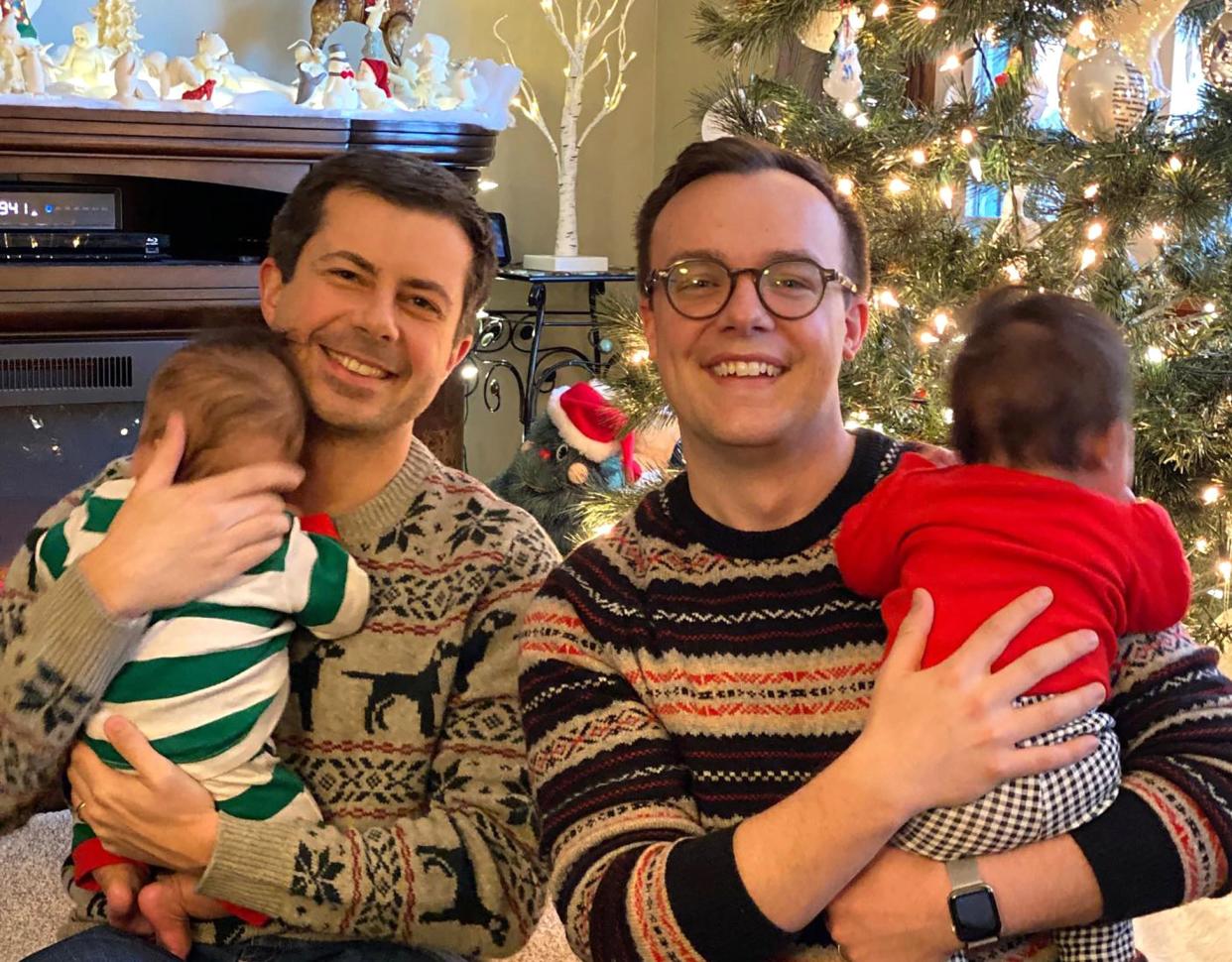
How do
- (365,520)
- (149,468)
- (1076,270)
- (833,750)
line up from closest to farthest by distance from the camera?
(833,750), (149,468), (365,520), (1076,270)

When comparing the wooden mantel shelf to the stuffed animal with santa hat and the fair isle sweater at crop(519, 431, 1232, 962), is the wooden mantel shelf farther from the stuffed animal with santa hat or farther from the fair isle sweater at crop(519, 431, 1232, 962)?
the fair isle sweater at crop(519, 431, 1232, 962)

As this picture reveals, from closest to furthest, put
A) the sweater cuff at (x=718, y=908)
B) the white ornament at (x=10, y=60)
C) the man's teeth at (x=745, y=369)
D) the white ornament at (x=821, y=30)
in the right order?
1. the sweater cuff at (x=718, y=908)
2. the man's teeth at (x=745, y=369)
3. the white ornament at (x=821, y=30)
4. the white ornament at (x=10, y=60)

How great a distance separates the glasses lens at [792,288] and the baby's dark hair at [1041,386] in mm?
164

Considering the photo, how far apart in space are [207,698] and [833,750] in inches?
22.7

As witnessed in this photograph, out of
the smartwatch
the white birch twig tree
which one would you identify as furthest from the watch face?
the white birch twig tree

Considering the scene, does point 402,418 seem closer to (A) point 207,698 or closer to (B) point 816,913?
(A) point 207,698

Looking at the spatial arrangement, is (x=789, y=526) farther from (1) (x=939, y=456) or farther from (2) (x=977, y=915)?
(2) (x=977, y=915)

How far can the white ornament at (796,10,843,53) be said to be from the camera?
6.91 ft

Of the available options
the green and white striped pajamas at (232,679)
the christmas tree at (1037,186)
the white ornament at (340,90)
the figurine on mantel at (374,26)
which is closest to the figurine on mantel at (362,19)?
the figurine on mantel at (374,26)

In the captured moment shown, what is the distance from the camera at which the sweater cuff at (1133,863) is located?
1.09 metres

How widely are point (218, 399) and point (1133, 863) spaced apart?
2.98 ft

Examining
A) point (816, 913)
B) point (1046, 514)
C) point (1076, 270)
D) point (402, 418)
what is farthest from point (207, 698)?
point (1076, 270)

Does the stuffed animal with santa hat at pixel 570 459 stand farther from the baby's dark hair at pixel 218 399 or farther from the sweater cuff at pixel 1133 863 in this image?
the sweater cuff at pixel 1133 863

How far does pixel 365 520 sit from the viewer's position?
141 cm
